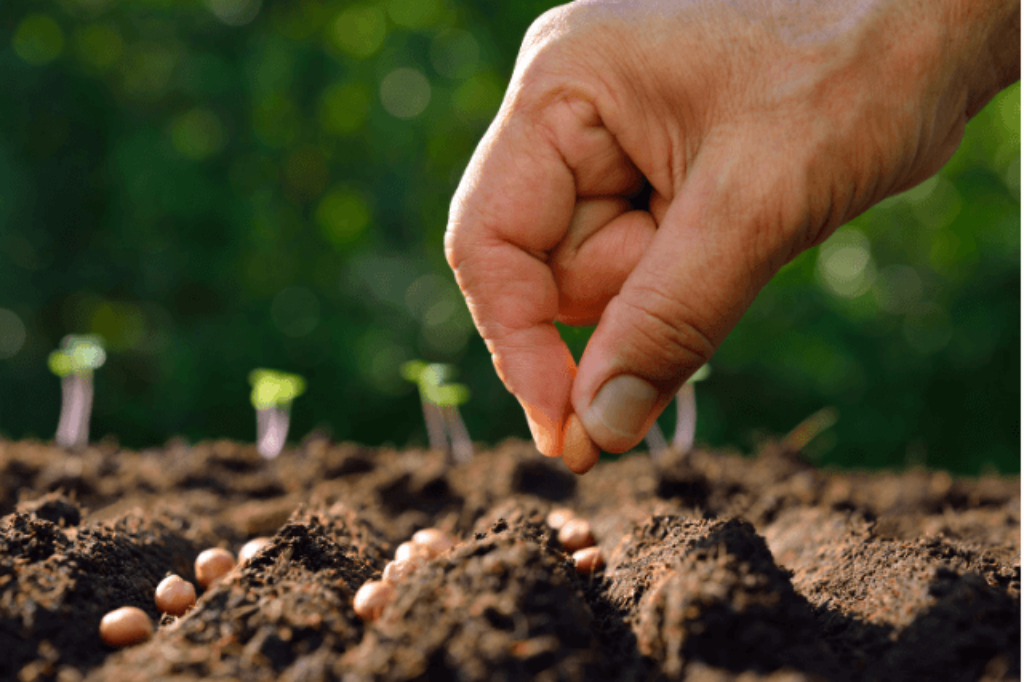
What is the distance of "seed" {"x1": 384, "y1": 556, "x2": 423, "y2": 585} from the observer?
1026mm

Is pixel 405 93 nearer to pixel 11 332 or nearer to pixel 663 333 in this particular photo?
pixel 11 332

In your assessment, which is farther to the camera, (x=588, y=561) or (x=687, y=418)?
(x=687, y=418)

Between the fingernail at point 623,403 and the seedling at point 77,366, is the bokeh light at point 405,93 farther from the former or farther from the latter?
the fingernail at point 623,403

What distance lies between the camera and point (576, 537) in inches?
64.0

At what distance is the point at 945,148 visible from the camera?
58.7 inches

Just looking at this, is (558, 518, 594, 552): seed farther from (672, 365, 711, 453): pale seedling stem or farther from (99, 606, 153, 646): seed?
(672, 365, 711, 453): pale seedling stem

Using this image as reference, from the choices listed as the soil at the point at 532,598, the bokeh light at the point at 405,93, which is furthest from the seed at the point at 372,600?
the bokeh light at the point at 405,93

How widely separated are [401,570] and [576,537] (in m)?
0.56

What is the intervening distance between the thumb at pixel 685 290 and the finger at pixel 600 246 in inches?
9.3

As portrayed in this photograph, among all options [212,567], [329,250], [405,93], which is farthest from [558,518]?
[405,93]

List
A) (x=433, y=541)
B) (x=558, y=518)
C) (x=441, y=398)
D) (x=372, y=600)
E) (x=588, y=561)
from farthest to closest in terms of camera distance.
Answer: (x=441, y=398)
(x=558, y=518)
(x=433, y=541)
(x=588, y=561)
(x=372, y=600)

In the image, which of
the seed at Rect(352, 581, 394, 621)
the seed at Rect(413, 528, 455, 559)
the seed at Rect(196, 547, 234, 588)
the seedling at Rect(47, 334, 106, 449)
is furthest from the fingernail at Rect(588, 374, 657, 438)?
the seedling at Rect(47, 334, 106, 449)

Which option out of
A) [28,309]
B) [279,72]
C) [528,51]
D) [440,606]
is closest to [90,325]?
[28,309]

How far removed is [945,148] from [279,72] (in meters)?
3.86
